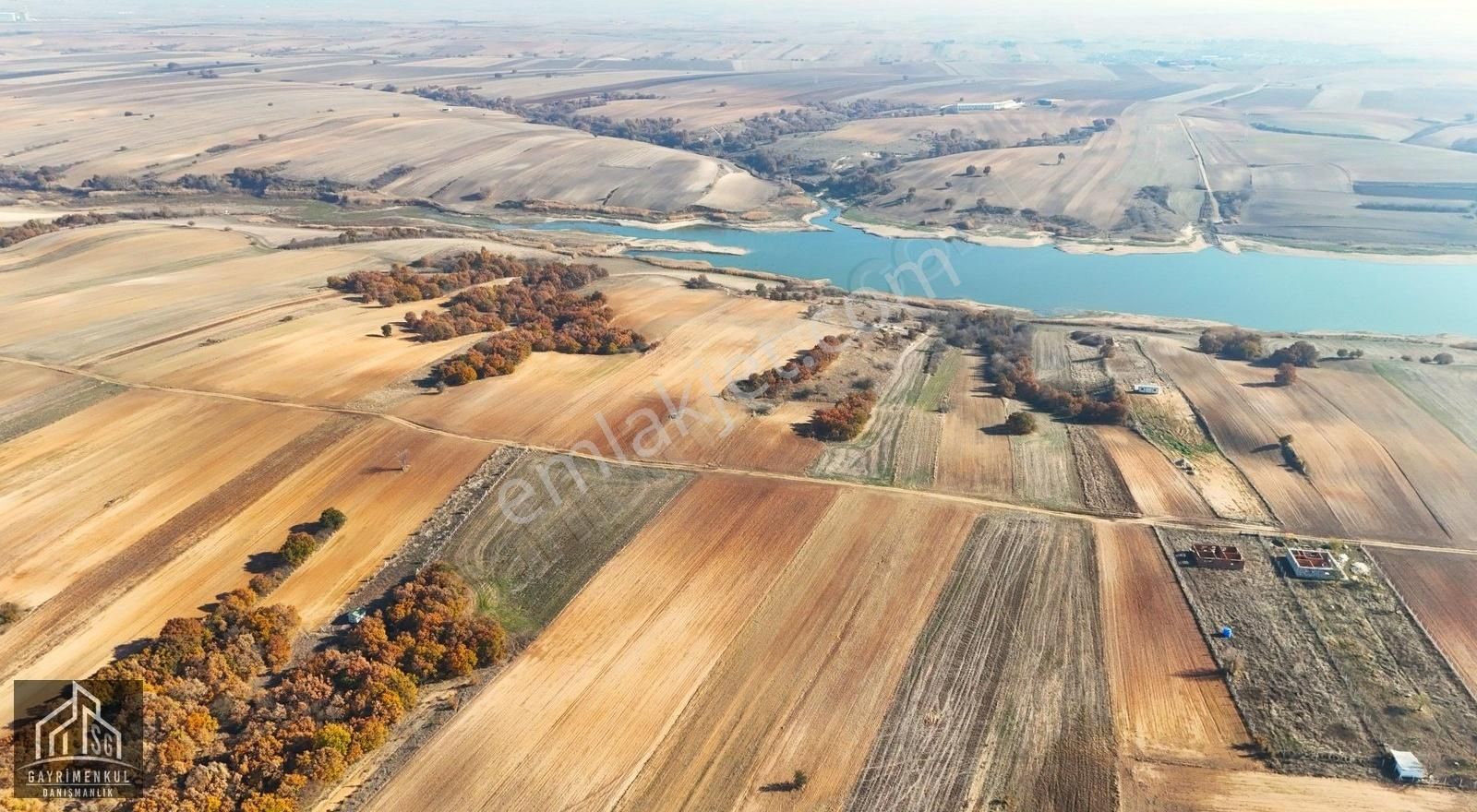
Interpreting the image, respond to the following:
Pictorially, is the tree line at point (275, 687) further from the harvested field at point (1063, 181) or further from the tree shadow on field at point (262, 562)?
the harvested field at point (1063, 181)

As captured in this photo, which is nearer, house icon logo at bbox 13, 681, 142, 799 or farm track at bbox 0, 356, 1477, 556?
house icon logo at bbox 13, 681, 142, 799

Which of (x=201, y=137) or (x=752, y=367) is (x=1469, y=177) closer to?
(x=752, y=367)

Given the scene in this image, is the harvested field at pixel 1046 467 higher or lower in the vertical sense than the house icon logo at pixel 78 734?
higher

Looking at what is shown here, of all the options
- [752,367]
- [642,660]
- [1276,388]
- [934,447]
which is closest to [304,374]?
[752,367]

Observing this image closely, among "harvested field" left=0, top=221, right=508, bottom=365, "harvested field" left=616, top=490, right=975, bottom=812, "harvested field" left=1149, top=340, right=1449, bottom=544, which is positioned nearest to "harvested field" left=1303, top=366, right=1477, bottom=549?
"harvested field" left=1149, top=340, right=1449, bottom=544

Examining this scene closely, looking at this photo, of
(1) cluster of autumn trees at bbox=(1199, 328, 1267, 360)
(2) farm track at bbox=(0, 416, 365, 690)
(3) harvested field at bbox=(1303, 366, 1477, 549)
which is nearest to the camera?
(2) farm track at bbox=(0, 416, 365, 690)

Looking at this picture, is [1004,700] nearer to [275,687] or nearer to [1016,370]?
[275,687]

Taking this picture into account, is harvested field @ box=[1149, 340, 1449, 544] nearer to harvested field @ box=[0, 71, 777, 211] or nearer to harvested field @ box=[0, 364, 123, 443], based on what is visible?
harvested field @ box=[0, 364, 123, 443]

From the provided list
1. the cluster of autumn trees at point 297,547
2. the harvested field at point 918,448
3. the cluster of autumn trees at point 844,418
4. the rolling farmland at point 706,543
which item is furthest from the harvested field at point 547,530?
the harvested field at point 918,448
